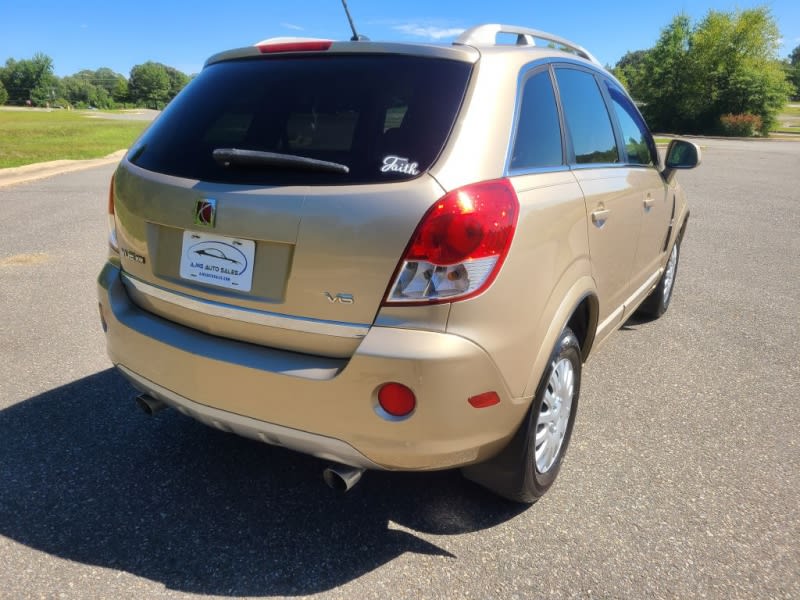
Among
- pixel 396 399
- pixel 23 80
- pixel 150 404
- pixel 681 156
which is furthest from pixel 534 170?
pixel 23 80

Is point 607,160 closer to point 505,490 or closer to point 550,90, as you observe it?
point 550,90

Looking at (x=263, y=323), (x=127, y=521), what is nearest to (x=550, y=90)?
(x=263, y=323)

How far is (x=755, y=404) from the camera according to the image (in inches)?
144

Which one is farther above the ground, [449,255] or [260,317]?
[449,255]

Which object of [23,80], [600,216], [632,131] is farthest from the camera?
[23,80]

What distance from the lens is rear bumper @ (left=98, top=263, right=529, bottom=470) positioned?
1.99 metres

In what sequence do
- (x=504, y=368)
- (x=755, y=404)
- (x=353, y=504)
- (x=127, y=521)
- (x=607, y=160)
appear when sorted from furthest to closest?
(x=755, y=404) → (x=607, y=160) → (x=353, y=504) → (x=127, y=521) → (x=504, y=368)

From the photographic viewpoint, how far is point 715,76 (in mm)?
51062

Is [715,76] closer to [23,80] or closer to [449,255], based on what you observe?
[449,255]

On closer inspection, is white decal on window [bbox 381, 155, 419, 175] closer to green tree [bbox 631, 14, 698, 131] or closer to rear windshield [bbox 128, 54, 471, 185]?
rear windshield [bbox 128, 54, 471, 185]

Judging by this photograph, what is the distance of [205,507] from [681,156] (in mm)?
3520

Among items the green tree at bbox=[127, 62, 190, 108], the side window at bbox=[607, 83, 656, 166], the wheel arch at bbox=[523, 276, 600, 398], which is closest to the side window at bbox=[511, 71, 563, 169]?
the wheel arch at bbox=[523, 276, 600, 398]

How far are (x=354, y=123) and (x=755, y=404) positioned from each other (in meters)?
2.85

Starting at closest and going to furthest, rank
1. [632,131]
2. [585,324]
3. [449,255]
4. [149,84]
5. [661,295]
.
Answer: [449,255], [585,324], [632,131], [661,295], [149,84]
